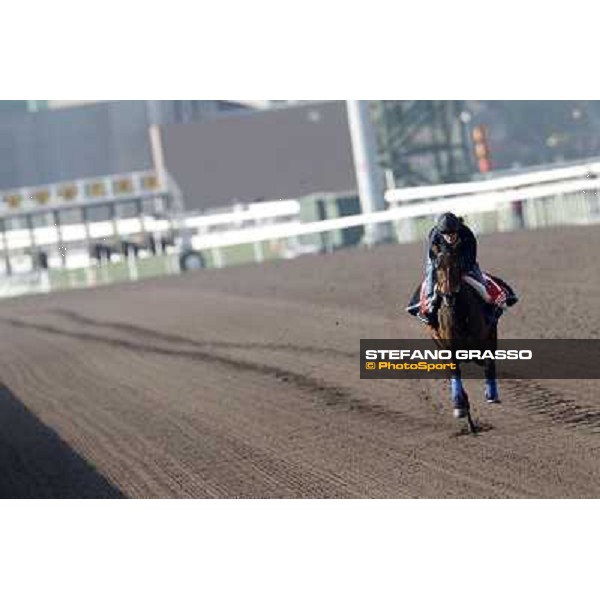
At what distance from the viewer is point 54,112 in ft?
30.1

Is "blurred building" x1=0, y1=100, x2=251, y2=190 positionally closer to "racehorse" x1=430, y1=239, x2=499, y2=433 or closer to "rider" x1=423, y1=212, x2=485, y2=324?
"rider" x1=423, y1=212, x2=485, y2=324

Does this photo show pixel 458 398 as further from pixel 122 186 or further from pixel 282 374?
pixel 122 186

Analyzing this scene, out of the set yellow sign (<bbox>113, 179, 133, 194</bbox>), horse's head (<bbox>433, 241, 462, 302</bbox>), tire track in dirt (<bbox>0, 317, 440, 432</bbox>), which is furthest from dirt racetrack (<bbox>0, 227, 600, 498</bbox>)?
Answer: yellow sign (<bbox>113, 179, 133, 194</bbox>)

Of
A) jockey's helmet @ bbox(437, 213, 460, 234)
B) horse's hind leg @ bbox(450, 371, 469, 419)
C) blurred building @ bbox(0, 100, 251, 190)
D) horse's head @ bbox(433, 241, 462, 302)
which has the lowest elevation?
horse's hind leg @ bbox(450, 371, 469, 419)

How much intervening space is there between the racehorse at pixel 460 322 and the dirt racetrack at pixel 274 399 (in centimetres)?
7

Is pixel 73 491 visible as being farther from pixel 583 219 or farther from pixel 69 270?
pixel 583 219

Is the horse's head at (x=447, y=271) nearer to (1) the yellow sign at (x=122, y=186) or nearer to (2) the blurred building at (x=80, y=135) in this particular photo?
(2) the blurred building at (x=80, y=135)

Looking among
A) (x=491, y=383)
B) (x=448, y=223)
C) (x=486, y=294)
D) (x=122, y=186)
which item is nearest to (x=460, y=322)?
(x=486, y=294)

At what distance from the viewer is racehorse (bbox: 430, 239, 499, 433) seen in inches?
361

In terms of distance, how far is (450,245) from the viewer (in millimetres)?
9164

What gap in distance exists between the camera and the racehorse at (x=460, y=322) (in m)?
9.18

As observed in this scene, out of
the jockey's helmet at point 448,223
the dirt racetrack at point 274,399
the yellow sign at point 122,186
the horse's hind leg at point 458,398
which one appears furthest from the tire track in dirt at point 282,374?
the jockey's helmet at point 448,223

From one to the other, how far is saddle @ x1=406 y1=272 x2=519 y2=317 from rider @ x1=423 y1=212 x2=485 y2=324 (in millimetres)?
28
